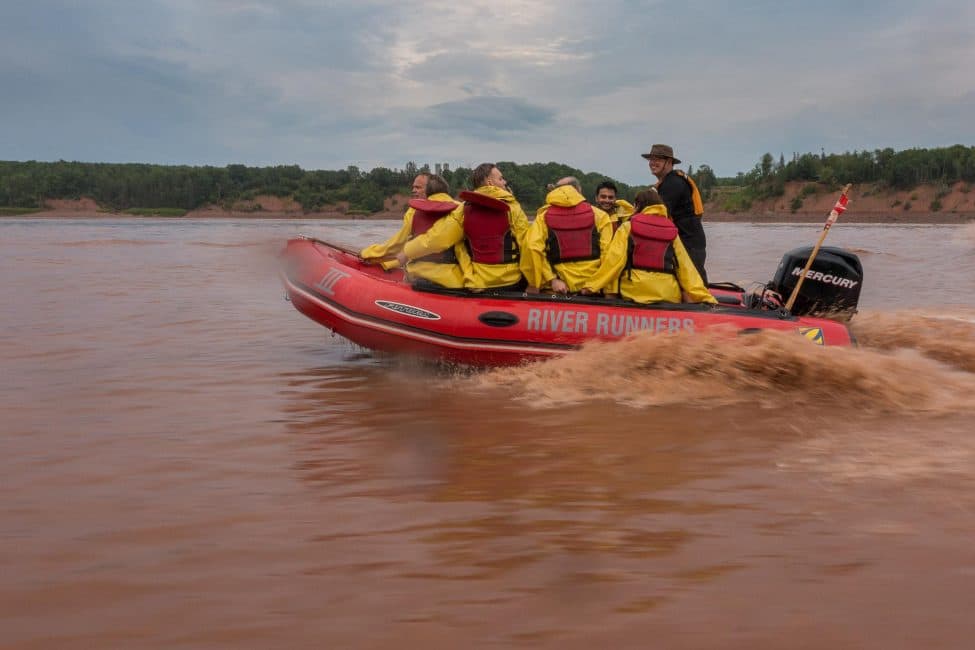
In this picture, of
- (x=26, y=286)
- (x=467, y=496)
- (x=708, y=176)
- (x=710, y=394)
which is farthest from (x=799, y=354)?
(x=708, y=176)

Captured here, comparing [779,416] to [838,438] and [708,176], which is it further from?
[708,176]

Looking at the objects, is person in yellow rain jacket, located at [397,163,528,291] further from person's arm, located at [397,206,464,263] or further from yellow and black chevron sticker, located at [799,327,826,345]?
yellow and black chevron sticker, located at [799,327,826,345]

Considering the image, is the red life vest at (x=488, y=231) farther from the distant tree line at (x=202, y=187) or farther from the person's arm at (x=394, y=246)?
the distant tree line at (x=202, y=187)

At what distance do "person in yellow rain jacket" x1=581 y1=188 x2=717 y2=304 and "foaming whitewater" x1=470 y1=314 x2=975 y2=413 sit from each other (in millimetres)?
436

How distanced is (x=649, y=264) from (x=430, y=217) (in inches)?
65.0

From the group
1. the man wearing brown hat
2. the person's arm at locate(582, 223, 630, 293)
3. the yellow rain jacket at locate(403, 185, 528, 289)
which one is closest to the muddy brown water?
the person's arm at locate(582, 223, 630, 293)

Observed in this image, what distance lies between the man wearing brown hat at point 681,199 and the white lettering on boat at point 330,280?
2.57 metres

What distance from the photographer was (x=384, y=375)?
246 inches

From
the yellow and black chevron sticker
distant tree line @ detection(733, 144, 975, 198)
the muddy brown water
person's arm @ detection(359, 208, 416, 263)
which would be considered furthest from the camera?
distant tree line @ detection(733, 144, 975, 198)

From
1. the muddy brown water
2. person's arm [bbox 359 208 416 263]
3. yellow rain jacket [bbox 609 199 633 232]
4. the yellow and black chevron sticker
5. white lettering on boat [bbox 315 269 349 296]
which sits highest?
yellow rain jacket [bbox 609 199 633 232]

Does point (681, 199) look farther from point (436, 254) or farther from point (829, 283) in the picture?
point (436, 254)

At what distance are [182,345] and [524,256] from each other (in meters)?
3.18

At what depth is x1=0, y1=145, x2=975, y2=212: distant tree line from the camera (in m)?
60.3

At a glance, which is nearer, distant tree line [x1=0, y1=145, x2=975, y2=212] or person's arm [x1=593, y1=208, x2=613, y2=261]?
person's arm [x1=593, y1=208, x2=613, y2=261]
